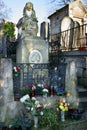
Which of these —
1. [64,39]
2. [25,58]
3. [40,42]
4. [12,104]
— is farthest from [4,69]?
[64,39]

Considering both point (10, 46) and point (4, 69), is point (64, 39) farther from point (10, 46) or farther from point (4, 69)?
point (4, 69)

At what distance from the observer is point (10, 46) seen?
9922mm

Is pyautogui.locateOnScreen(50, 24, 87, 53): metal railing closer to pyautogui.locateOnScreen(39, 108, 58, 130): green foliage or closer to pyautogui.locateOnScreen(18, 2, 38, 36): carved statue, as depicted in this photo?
pyautogui.locateOnScreen(18, 2, 38, 36): carved statue

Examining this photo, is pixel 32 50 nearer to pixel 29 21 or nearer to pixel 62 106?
pixel 29 21

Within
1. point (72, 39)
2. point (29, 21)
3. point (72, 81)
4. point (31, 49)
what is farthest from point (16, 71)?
point (72, 39)

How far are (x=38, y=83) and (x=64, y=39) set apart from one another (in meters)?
4.74

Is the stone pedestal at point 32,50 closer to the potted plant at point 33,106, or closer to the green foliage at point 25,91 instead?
the green foliage at point 25,91

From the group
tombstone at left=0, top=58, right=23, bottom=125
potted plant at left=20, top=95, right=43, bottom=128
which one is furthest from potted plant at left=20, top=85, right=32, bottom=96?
tombstone at left=0, top=58, right=23, bottom=125

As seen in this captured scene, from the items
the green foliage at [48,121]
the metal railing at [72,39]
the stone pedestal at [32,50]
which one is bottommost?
the green foliage at [48,121]

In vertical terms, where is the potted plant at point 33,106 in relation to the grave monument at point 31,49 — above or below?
below

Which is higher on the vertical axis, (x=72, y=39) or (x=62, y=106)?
(x=72, y=39)

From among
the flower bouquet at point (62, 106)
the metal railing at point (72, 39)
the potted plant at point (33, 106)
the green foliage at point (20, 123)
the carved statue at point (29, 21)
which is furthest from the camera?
the metal railing at point (72, 39)

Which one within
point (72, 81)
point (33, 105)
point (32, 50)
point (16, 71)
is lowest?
point (33, 105)

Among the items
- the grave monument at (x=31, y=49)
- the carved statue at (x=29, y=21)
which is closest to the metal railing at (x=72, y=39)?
the carved statue at (x=29, y=21)
